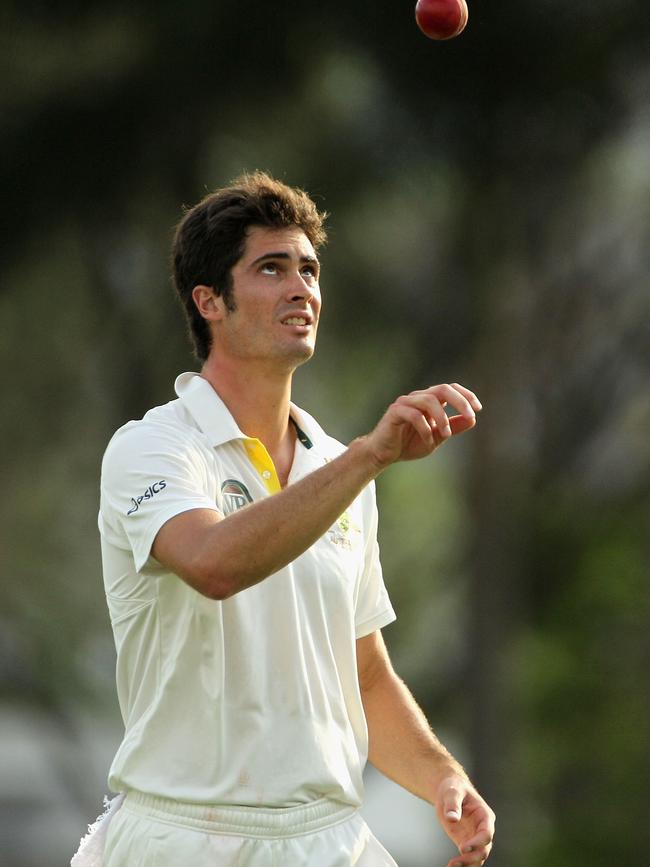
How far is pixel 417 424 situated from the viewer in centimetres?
299

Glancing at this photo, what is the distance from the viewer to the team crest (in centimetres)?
349

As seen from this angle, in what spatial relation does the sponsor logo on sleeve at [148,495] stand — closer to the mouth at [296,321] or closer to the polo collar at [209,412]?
the polo collar at [209,412]

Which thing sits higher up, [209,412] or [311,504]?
[209,412]

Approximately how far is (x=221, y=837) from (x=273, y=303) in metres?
1.18

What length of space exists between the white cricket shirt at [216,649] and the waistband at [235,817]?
0.02 metres

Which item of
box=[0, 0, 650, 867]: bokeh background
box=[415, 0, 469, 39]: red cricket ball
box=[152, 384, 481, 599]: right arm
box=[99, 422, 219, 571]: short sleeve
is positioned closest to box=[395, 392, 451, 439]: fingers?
box=[152, 384, 481, 599]: right arm

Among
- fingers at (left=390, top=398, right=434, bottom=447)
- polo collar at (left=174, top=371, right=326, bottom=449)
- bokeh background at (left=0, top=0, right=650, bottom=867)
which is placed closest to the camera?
fingers at (left=390, top=398, right=434, bottom=447)

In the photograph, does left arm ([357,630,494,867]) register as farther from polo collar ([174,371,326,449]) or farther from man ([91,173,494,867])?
polo collar ([174,371,326,449])

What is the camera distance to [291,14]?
10297 millimetres

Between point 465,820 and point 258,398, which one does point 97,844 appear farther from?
point 258,398

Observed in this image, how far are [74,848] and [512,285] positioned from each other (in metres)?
4.18

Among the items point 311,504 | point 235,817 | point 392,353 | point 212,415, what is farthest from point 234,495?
point 392,353

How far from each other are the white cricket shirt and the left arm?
197mm

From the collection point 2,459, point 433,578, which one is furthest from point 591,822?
point 2,459
